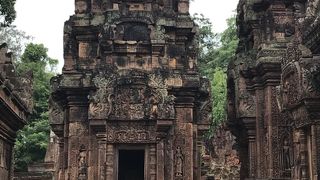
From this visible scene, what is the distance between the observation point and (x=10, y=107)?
895cm

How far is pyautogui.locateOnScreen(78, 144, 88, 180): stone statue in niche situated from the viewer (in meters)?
15.5

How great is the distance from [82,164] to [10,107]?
6902 millimetres

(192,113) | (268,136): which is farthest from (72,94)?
(268,136)

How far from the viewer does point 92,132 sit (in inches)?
615

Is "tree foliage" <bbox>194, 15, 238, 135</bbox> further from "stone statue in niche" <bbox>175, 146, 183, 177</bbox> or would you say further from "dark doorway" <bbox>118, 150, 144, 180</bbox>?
"stone statue in niche" <bbox>175, 146, 183, 177</bbox>

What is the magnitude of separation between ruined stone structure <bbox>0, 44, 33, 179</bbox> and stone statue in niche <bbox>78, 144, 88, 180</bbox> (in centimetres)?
511

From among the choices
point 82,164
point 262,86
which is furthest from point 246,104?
point 82,164

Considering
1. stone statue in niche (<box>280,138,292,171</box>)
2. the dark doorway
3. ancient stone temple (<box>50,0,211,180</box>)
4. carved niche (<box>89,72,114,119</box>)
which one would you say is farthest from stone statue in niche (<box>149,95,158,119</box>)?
the dark doorway

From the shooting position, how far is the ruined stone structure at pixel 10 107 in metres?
8.99

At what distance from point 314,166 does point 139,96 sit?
27.4ft

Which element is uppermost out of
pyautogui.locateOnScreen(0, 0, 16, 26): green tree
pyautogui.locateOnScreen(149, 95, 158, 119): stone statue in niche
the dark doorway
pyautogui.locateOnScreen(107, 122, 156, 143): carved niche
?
pyautogui.locateOnScreen(0, 0, 16, 26): green tree

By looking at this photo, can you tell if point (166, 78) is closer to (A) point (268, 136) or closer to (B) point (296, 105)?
(A) point (268, 136)

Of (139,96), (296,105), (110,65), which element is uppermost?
(110,65)

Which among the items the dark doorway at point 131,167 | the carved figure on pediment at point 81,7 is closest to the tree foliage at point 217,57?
the dark doorway at point 131,167
